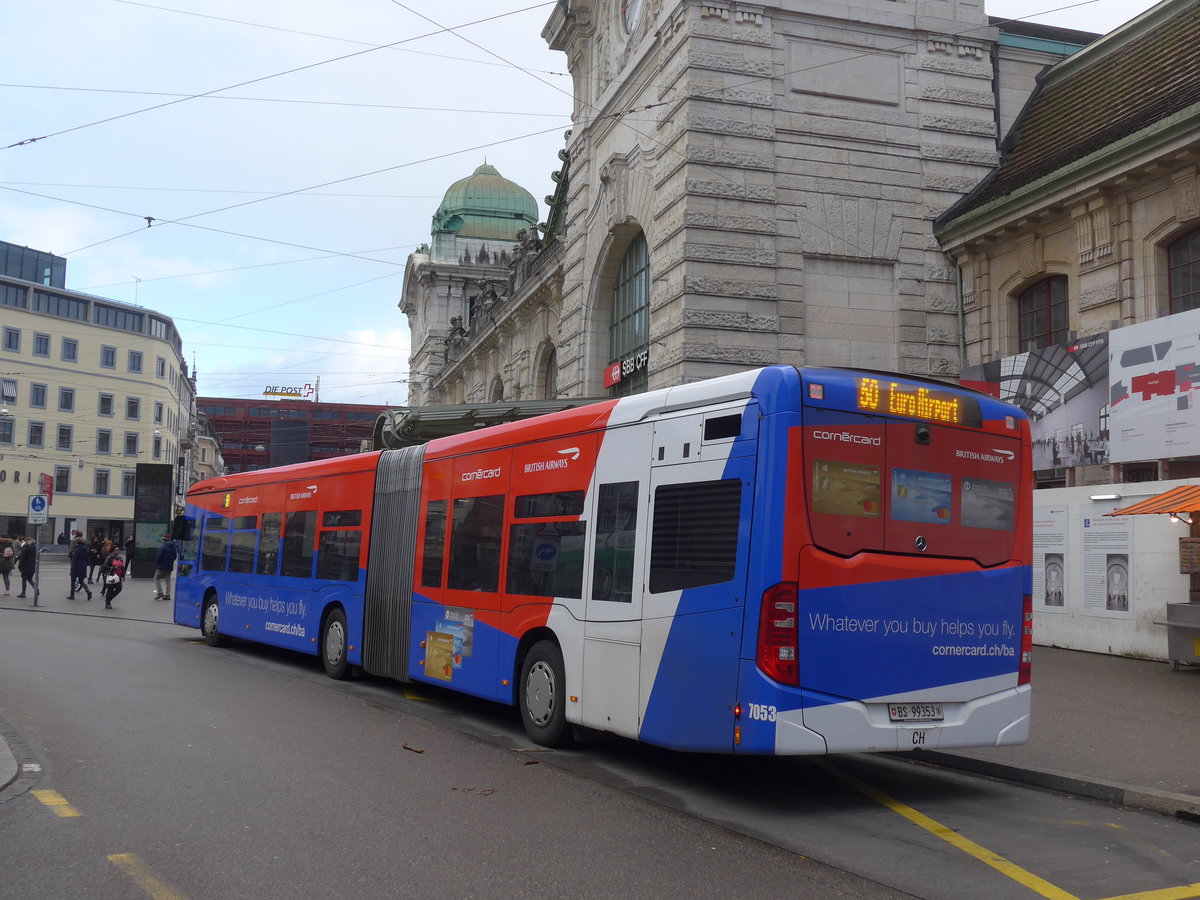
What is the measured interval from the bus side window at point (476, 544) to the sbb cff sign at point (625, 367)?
483 inches

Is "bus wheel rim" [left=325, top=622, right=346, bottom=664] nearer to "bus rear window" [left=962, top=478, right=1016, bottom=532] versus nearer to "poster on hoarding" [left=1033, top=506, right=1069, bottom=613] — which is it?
"bus rear window" [left=962, top=478, right=1016, bottom=532]

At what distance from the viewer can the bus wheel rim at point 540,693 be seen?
9.79 meters

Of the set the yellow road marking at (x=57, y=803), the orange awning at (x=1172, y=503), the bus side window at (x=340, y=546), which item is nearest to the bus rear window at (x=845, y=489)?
the yellow road marking at (x=57, y=803)

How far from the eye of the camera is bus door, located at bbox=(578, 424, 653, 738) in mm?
8594

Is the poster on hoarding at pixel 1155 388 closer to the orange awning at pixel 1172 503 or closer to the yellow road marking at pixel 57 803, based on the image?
the orange awning at pixel 1172 503

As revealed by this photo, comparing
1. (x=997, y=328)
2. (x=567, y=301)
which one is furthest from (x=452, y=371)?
(x=997, y=328)

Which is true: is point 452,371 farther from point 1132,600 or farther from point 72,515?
point 1132,600

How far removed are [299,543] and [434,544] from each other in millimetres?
4442

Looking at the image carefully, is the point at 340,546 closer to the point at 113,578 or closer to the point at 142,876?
the point at 142,876

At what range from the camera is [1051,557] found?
16.6 m

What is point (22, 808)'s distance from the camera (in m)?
7.11

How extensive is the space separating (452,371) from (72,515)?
34.9 meters

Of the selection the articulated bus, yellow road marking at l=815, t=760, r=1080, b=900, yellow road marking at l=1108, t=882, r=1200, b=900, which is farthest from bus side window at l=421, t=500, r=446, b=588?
yellow road marking at l=1108, t=882, r=1200, b=900

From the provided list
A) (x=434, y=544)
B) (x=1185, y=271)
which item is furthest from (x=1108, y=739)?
(x=1185, y=271)
